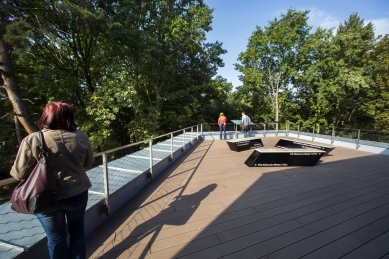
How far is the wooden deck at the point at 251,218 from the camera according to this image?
1.91 meters

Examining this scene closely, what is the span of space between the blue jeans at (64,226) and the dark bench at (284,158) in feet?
14.0

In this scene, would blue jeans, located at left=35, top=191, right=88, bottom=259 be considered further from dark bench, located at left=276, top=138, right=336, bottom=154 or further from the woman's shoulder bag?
dark bench, located at left=276, top=138, right=336, bottom=154

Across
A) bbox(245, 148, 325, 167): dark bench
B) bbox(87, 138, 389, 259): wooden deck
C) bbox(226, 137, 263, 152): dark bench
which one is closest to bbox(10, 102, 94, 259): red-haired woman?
bbox(87, 138, 389, 259): wooden deck

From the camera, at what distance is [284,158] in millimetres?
4949

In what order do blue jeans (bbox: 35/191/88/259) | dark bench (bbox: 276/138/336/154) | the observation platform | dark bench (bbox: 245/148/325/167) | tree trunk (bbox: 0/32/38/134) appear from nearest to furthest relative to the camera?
blue jeans (bbox: 35/191/88/259)
the observation platform
dark bench (bbox: 245/148/325/167)
dark bench (bbox: 276/138/336/154)
tree trunk (bbox: 0/32/38/134)

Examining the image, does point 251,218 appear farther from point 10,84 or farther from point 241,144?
point 10,84

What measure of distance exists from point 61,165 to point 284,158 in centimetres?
517

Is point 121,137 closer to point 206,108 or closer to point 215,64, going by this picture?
point 206,108

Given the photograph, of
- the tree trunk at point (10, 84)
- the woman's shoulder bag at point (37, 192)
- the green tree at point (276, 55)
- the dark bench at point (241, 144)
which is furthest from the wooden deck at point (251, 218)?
the green tree at point (276, 55)

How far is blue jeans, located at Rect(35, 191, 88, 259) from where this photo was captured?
48.9 inches

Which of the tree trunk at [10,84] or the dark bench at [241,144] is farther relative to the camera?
the dark bench at [241,144]

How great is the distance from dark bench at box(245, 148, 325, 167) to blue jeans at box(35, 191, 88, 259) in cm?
427

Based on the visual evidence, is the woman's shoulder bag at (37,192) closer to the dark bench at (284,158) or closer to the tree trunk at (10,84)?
the dark bench at (284,158)

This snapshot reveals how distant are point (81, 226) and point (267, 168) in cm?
451
